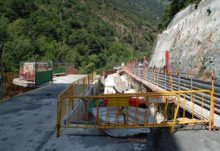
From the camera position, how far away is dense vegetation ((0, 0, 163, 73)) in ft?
141

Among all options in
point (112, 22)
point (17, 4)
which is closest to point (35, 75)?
point (17, 4)

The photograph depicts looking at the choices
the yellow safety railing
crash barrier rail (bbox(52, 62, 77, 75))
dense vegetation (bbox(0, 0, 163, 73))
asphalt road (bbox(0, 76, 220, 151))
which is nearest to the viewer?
asphalt road (bbox(0, 76, 220, 151))

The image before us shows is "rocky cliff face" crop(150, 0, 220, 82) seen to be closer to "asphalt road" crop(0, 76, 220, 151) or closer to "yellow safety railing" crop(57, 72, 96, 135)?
"asphalt road" crop(0, 76, 220, 151)

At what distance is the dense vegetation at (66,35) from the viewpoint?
43.0m

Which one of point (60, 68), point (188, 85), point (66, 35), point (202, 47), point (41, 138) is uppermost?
point (66, 35)

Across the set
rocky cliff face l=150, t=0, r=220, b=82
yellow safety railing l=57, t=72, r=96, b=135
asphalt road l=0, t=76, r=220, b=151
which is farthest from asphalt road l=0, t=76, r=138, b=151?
rocky cliff face l=150, t=0, r=220, b=82

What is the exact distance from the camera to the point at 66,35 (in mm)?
78375

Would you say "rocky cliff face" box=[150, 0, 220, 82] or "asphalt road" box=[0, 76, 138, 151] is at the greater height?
"rocky cliff face" box=[150, 0, 220, 82]

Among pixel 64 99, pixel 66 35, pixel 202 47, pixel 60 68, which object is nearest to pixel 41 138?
pixel 64 99

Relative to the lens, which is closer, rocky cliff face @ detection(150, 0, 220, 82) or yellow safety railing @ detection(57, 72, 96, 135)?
yellow safety railing @ detection(57, 72, 96, 135)

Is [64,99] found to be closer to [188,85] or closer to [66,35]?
[188,85]

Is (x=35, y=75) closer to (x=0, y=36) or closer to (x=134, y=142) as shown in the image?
(x=134, y=142)

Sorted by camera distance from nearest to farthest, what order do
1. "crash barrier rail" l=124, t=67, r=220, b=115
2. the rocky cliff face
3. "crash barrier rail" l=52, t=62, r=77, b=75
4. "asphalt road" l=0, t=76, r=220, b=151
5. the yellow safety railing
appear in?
"asphalt road" l=0, t=76, r=220, b=151 < the yellow safety railing < "crash barrier rail" l=124, t=67, r=220, b=115 < the rocky cliff face < "crash barrier rail" l=52, t=62, r=77, b=75

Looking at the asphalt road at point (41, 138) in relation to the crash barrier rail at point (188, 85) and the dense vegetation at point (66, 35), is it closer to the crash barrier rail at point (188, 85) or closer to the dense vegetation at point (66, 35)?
the crash barrier rail at point (188, 85)
